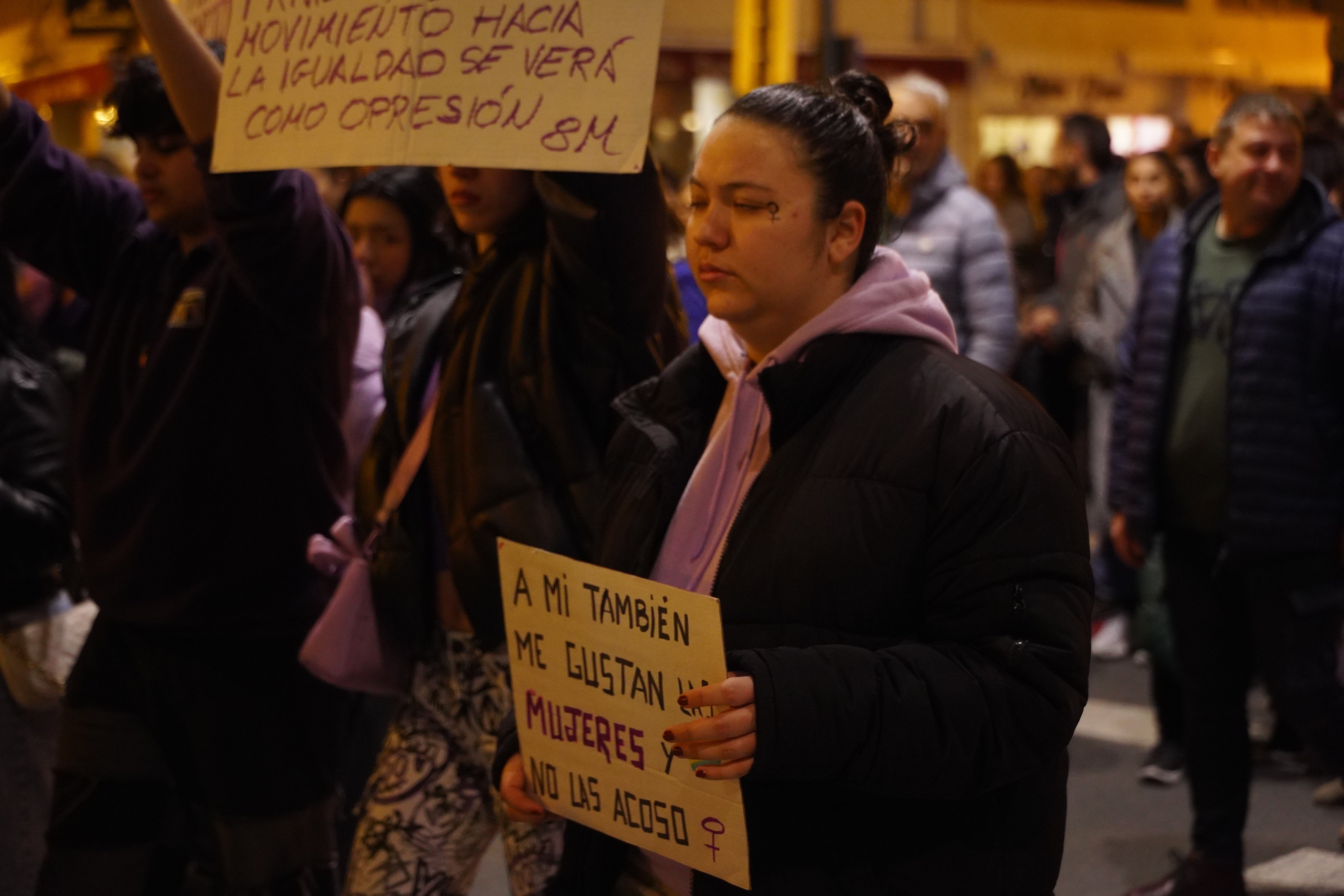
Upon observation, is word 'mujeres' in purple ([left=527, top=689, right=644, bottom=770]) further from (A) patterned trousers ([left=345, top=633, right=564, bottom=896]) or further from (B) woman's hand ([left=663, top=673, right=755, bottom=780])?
(A) patterned trousers ([left=345, top=633, right=564, bottom=896])

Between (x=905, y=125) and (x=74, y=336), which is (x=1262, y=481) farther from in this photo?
(x=74, y=336)

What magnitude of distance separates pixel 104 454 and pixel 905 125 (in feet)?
6.10

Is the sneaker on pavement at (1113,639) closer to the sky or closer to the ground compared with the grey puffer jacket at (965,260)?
closer to the ground

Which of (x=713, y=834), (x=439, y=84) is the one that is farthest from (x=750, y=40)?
(x=713, y=834)

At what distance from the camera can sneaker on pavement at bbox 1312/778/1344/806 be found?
16.9 feet

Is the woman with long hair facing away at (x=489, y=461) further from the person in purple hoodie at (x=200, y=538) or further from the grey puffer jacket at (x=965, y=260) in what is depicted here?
the grey puffer jacket at (x=965, y=260)

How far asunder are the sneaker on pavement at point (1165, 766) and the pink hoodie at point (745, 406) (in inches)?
145

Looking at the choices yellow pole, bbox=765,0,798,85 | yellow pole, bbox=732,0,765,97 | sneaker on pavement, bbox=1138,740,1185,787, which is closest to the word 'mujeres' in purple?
sneaker on pavement, bbox=1138,740,1185,787

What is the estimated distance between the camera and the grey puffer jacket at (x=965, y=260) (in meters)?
5.07

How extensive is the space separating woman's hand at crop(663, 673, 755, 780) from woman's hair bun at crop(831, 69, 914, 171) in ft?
2.79

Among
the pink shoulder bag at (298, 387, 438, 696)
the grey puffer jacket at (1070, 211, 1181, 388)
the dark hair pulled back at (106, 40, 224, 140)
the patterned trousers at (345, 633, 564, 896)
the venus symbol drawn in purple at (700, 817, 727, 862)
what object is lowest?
the patterned trousers at (345, 633, 564, 896)

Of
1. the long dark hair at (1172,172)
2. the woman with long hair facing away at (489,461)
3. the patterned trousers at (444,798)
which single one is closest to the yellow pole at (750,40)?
the long dark hair at (1172,172)

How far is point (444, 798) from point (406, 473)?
628mm

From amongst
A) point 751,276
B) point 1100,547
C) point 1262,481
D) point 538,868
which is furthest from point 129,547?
point 1100,547
